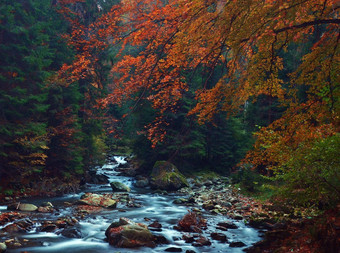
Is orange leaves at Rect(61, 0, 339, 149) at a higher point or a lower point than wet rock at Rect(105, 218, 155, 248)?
higher

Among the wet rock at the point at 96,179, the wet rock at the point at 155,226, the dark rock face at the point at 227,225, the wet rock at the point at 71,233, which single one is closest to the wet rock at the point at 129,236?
the wet rock at the point at 71,233

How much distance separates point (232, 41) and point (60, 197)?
39.9 ft

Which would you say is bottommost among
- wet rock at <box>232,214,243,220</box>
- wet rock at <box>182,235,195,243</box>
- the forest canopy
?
wet rock at <box>232,214,243,220</box>

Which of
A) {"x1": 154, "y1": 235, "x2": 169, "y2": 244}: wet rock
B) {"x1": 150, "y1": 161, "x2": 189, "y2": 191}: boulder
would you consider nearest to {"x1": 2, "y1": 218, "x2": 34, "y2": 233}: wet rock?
{"x1": 154, "y1": 235, "x2": 169, "y2": 244}: wet rock

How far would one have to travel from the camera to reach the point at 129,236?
24.7 ft

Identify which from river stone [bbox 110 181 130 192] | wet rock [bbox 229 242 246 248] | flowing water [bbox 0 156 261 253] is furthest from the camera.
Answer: river stone [bbox 110 181 130 192]

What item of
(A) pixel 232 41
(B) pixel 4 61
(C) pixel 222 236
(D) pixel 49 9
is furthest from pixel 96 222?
(D) pixel 49 9

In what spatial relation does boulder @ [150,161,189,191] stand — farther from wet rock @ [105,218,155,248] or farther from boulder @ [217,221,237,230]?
wet rock @ [105,218,155,248]

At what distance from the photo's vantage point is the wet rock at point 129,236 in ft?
24.1

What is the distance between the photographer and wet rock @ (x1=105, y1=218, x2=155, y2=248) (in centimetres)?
736

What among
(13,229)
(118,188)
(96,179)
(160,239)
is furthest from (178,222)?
(96,179)

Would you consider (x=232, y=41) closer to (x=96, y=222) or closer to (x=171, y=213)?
(x=96, y=222)

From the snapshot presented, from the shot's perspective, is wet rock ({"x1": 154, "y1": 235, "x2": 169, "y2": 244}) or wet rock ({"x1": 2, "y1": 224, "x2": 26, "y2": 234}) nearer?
wet rock ({"x1": 154, "y1": 235, "x2": 169, "y2": 244})

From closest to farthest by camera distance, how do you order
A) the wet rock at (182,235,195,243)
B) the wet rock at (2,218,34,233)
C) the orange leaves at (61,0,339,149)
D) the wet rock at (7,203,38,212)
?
the orange leaves at (61,0,339,149)
the wet rock at (182,235,195,243)
the wet rock at (2,218,34,233)
the wet rock at (7,203,38,212)
